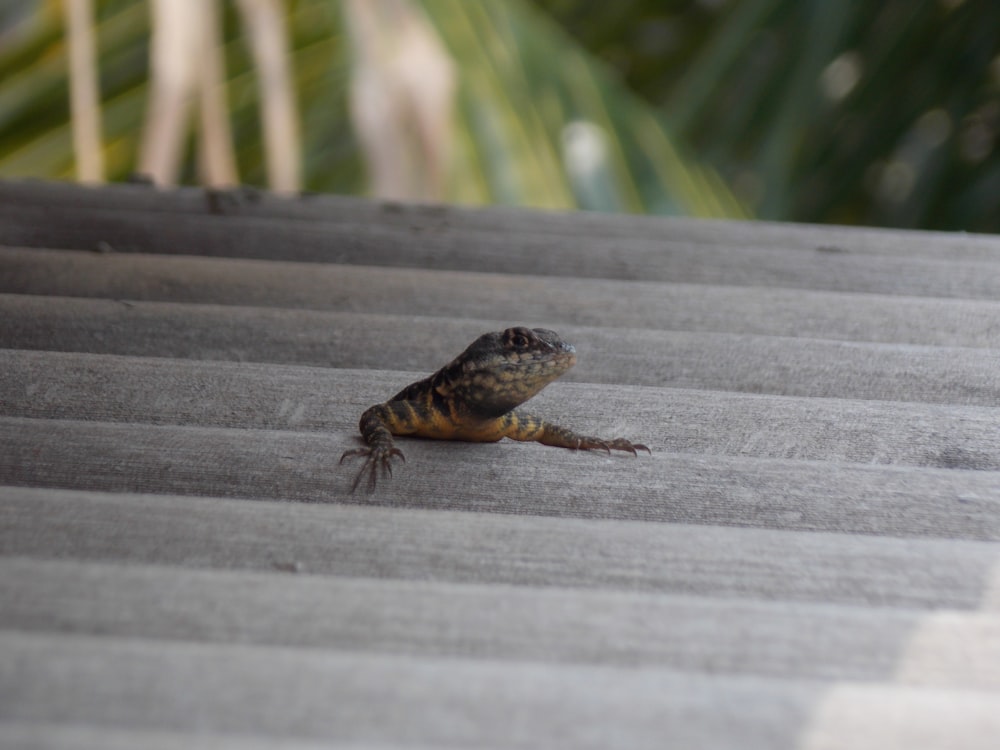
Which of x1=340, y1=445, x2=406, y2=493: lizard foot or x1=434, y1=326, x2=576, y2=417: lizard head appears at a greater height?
x1=434, y1=326, x2=576, y2=417: lizard head

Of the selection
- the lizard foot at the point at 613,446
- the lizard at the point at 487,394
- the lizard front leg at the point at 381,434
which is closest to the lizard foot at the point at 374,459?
the lizard front leg at the point at 381,434

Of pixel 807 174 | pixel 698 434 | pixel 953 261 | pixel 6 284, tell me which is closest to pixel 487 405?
pixel 698 434

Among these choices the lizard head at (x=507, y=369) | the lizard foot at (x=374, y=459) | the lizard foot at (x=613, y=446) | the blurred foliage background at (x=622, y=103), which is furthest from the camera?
the blurred foliage background at (x=622, y=103)

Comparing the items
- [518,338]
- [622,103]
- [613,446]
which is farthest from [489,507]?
[622,103]

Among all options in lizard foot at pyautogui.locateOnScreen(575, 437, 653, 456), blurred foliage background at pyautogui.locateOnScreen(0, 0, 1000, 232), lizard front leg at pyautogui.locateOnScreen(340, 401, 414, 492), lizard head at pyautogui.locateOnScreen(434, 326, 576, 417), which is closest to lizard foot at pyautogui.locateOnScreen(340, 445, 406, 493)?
lizard front leg at pyautogui.locateOnScreen(340, 401, 414, 492)

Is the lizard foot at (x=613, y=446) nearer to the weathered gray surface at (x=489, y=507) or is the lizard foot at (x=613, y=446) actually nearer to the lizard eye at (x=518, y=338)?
the weathered gray surface at (x=489, y=507)

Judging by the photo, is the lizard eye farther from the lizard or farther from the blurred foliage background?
the blurred foliage background
